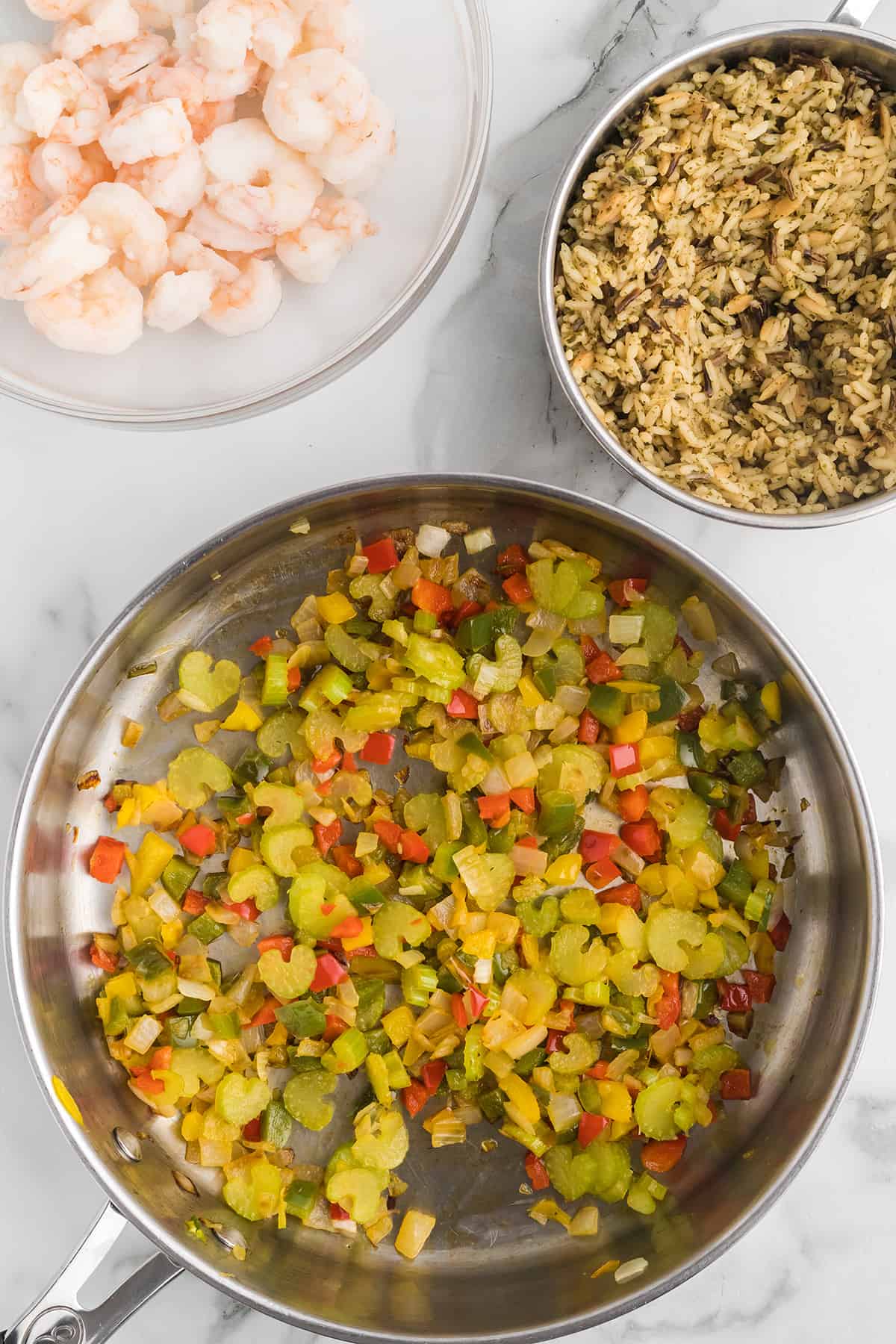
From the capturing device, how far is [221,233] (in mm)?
1282

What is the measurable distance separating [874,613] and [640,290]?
582 millimetres

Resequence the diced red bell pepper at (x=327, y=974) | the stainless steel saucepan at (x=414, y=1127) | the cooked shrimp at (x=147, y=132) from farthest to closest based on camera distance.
Answer: 1. the diced red bell pepper at (x=327, y=974)
2. the stainless steel saucepan at (x=414, y=1127)
3. the cooked shrimp at (x=147, y=132)

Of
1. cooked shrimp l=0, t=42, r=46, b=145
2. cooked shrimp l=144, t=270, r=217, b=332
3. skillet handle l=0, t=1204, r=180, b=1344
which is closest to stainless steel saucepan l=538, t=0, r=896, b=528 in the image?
cooked shrimp l=144, t=270, r=217, b=332

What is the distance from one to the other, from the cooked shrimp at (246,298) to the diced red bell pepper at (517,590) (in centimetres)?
47

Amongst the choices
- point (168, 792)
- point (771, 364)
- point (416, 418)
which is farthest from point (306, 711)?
point (771, 364)

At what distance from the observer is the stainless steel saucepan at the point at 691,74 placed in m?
1.20

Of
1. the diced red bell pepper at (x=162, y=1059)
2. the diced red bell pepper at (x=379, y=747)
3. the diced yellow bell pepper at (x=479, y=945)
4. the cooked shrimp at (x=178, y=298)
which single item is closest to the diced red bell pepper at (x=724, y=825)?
the diced yellow bell pepper at (x=479, y=945)

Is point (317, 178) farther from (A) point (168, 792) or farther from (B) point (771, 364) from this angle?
(A) point (168, 792)

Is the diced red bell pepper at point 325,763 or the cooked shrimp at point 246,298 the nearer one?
the cooked shrimp at point 246,298

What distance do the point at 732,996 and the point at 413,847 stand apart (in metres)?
0.49

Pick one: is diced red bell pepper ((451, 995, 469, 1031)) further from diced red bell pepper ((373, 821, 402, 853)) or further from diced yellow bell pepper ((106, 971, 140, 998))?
diced yellow bell pepper ((106, 971, 140, 998))

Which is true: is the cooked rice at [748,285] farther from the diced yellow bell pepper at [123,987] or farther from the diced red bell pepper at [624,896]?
the diced yellow bell pepper at [123,987]

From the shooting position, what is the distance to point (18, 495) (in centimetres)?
145

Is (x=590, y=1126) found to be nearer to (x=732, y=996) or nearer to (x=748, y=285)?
(x=732, y=996)
